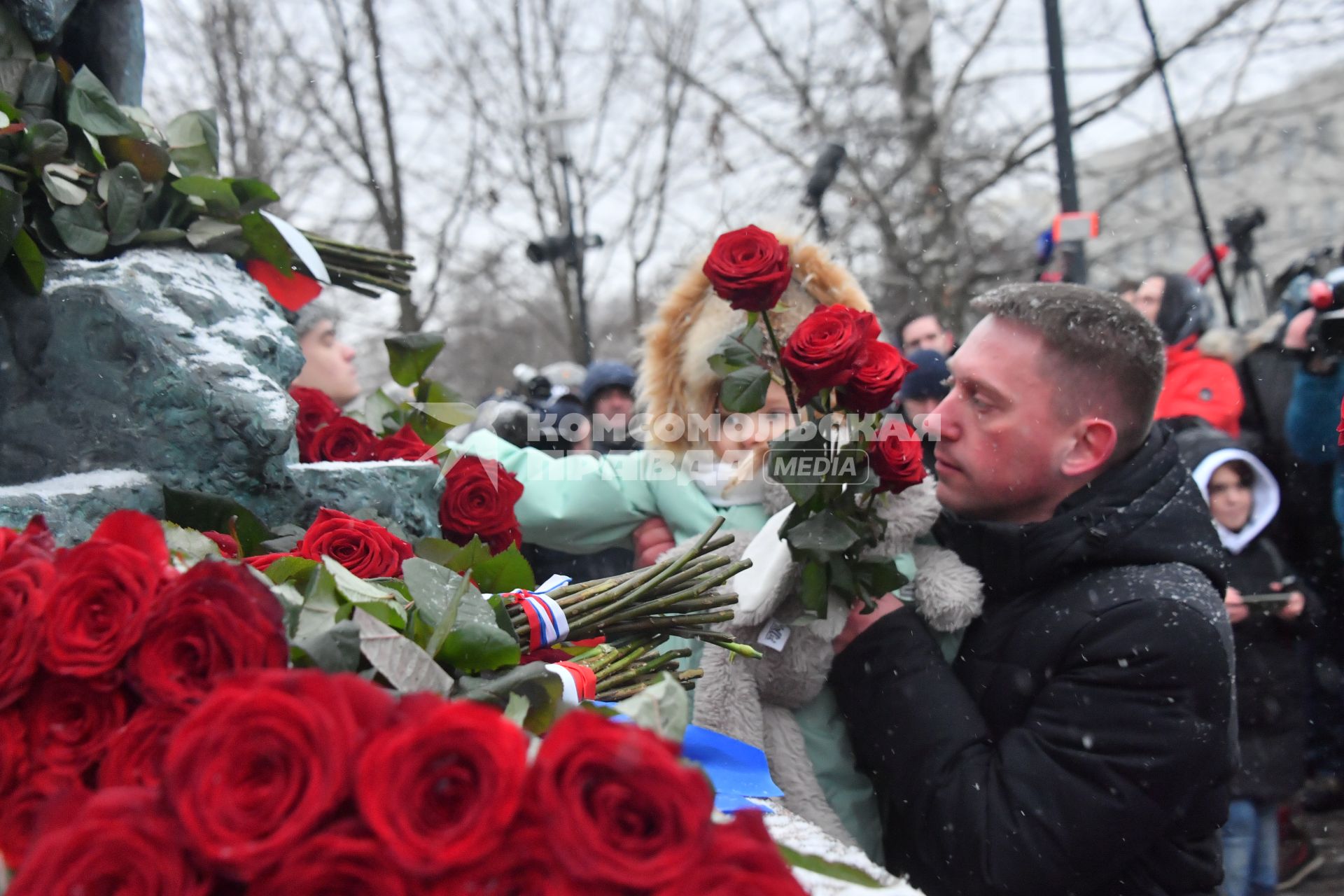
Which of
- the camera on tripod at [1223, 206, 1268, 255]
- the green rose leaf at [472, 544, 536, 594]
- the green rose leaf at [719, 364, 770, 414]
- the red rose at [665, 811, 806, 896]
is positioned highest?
the camera on tripod at [1223, 206, 1268, 255]

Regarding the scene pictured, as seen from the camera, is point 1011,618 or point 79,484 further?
point 1011,618

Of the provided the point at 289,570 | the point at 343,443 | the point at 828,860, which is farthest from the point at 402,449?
the point at 828,860

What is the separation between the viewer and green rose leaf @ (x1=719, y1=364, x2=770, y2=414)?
1.66 m

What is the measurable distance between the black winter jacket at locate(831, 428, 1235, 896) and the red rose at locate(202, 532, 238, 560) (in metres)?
1.17

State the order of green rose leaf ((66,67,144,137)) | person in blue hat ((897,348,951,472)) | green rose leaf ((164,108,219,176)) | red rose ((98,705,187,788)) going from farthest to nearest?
person in blue hat ((897,348,951,472)) → green rose leaf ((164,108,219,176)) → green rose leaf ((66,67,144,137)) → red rose ((98,705,187,788))

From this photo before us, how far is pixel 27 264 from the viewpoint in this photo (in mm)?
1411

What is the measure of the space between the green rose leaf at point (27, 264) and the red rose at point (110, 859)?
3.33ft

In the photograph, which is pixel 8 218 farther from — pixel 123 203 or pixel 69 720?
pixel 69 720

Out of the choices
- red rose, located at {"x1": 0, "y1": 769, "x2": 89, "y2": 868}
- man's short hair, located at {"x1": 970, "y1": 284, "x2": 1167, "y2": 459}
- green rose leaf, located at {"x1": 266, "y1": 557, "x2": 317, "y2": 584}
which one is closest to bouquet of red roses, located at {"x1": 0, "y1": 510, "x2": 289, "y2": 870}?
red rose, located at {"x1": 0, "y1": 769, "x2": 89, "y2": 868}

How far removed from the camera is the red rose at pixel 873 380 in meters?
1.63

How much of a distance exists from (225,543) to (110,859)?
0.68 m

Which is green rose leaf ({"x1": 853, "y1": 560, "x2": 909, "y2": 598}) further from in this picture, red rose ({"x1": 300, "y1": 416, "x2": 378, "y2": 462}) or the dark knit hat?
the dark knit hat

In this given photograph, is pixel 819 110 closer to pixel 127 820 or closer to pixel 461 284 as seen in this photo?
pixel 461 284

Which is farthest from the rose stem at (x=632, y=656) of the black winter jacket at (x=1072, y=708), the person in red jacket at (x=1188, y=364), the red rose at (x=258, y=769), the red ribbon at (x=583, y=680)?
the person in red jacket at (x=1188, y=364)
